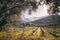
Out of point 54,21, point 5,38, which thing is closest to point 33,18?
point 54,21

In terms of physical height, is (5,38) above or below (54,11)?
below

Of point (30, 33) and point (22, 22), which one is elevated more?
point (22, 22)

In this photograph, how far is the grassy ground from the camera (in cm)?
553

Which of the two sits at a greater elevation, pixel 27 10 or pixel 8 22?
pixel 27 10

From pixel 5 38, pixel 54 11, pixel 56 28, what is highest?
pixel 54 11

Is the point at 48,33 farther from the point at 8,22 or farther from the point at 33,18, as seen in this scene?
the point at 8,22

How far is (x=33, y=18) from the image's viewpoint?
5707mm

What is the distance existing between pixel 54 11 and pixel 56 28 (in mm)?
608

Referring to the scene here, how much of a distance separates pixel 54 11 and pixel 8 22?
1.69 meters

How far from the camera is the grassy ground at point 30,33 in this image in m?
5.53

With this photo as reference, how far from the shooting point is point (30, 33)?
5613 mm

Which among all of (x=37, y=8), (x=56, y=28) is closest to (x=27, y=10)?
(x=37, y=8)

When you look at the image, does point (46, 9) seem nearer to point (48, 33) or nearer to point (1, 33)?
point (48, 33)

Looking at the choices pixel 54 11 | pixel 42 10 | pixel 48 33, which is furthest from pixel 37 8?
pixel 48 33
